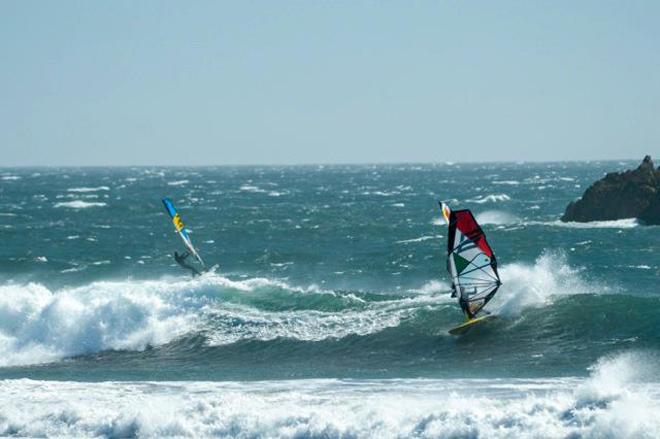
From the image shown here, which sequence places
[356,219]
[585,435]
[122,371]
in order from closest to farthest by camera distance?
[585,435] < [122,371] < [356,219]

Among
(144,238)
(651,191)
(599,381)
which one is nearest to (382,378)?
(599,381)

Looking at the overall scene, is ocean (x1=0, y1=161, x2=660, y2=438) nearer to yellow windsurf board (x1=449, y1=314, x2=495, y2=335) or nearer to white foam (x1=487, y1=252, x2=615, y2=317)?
white foam (x1=487, y1=252, x2=615, y2=317)

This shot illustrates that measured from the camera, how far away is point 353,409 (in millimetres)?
17422

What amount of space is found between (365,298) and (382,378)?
28.5 feet

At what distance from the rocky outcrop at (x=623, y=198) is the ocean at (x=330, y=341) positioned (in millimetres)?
3461

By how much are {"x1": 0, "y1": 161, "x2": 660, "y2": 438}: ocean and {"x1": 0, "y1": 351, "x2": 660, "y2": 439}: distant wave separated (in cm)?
4

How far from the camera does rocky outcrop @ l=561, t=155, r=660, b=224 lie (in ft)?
170

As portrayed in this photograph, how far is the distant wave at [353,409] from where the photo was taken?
16.2 m

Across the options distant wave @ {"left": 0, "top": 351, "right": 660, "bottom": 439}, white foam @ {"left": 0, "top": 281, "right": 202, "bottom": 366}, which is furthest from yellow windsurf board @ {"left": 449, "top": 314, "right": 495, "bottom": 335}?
white foam @ {"left": 0, "top": 281, "right": 202, "bottom": 366}

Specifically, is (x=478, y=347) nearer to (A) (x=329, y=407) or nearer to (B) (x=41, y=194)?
(A) (x=329, y=407)

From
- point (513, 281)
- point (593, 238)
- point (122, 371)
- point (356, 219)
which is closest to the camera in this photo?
point (122, 371)

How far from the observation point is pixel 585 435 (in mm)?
15703

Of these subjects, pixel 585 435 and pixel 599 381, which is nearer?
pixel 585 435

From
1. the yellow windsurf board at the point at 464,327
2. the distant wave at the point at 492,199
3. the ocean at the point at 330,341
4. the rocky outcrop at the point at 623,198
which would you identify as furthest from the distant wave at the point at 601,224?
the yellow windsurf board at the point at 464,327
